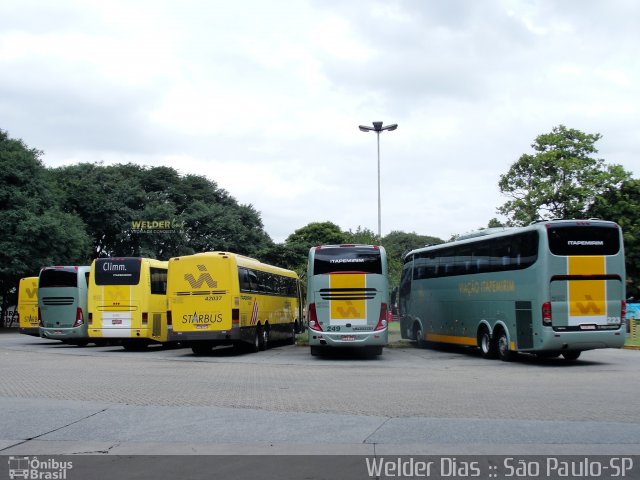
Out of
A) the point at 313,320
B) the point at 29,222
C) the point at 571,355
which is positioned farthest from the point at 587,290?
the point at 29,222

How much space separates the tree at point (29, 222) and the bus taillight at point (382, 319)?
26.6 m

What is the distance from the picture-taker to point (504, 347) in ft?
72.5

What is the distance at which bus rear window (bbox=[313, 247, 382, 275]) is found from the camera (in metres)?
23.2

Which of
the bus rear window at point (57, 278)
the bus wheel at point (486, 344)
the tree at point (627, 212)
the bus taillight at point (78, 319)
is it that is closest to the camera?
the bus wheel at point (486, 344)

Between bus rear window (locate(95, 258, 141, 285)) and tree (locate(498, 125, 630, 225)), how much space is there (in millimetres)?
26530

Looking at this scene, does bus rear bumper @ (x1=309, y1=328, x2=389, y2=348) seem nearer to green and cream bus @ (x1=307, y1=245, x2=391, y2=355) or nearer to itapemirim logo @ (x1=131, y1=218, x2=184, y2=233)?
green and cream bus @ (x1=307, y1=245, x2=391, y2=355)

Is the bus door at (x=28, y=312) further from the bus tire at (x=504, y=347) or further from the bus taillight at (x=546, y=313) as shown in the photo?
the bus taillight at (x=546, y=313)

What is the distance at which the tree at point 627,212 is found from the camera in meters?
48.1

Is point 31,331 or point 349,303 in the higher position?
point 349,303

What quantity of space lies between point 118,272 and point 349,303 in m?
9.37

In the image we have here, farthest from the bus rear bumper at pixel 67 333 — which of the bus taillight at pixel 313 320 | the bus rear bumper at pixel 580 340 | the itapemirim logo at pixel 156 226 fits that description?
the itapemirim logo at pixel 156 226

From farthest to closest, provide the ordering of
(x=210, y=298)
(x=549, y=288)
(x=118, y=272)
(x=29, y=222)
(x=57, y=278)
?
(x=29, y=222)
(x=57, y=278)
(x=118, y=272)
(x=210, y=298)
(x=549, y=288)
